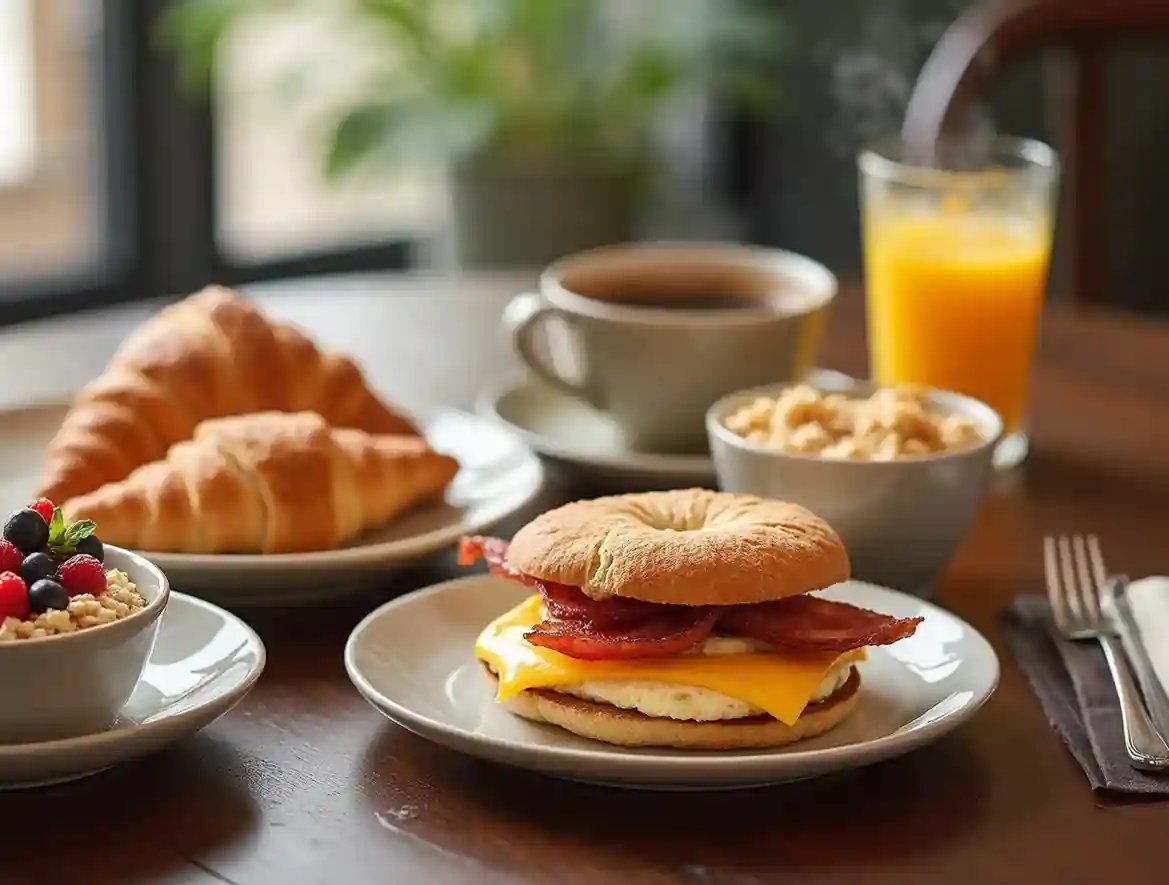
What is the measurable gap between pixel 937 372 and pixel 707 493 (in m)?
0.55

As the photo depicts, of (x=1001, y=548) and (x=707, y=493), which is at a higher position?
(x=707, y=493)

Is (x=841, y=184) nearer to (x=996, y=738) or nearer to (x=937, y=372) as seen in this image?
(x=937, y=372)

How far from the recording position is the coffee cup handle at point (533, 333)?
1440 millimetres

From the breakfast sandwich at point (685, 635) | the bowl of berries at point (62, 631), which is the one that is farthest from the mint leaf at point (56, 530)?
the breakfast sandwich at point (685, 635)

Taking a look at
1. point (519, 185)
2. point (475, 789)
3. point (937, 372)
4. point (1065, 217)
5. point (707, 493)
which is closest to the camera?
point (475, 789)

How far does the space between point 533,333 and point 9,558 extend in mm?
659

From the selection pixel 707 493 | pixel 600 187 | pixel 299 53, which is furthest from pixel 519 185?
pixel 707 493

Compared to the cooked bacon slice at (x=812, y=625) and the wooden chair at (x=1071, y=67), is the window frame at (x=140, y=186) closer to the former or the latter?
the wooden chair at (x=1071, y=67)

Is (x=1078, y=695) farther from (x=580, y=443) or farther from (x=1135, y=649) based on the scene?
(x=580, y=443)

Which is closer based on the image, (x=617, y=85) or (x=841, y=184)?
(x=617, y=85)

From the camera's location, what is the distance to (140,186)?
3537 mm

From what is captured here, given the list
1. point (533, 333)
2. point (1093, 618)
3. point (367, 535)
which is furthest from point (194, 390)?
point (1093, 618)

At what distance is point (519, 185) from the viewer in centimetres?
353

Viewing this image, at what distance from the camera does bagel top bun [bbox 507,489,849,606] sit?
89 centimetres
